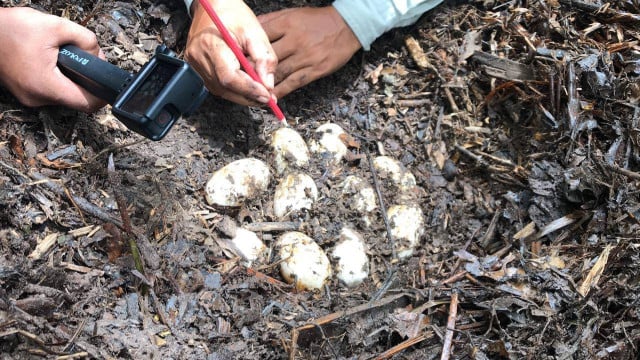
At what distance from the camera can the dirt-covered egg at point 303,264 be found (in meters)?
1.83

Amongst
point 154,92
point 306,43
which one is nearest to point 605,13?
point 306,43

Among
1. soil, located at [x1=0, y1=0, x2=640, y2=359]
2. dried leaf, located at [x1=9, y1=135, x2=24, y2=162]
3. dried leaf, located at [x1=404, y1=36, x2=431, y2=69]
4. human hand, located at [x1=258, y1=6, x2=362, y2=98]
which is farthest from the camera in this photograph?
dried leaf, located at [x1=404, y1=36, x2=431, y2=69]

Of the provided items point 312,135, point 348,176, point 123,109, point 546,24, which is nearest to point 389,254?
point 348,176

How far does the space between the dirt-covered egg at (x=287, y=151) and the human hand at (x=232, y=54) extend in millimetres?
210

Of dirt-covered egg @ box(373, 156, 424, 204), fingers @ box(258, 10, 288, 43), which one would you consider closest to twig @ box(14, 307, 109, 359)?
dirt-covered egg @ box(373, 156, 424, 204)

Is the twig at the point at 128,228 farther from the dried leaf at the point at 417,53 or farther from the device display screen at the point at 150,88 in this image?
the dried leaf at the point at 417,53

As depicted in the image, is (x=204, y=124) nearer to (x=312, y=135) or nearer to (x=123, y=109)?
(x=312, y=135)

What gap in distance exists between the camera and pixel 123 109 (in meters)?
1.53

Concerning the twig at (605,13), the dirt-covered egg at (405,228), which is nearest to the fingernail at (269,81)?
the dirt-covered egg at (405,228)

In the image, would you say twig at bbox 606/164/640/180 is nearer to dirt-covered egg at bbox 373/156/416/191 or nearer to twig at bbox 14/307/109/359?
dirt-covered egg at bbox 373/156/416/191

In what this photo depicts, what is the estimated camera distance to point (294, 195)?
1.99 meters

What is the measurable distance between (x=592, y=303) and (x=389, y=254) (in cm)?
63

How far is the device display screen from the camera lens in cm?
152

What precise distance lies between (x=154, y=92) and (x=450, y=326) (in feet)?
3.47
